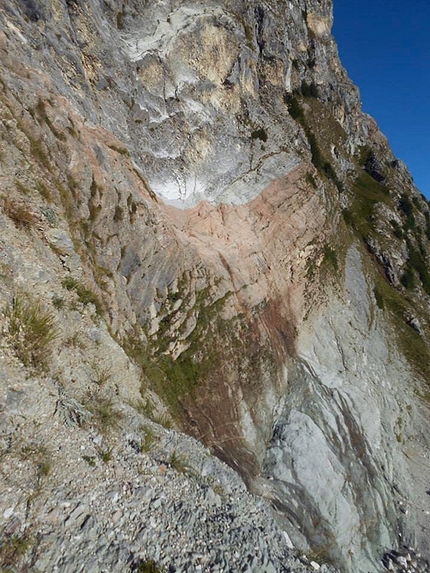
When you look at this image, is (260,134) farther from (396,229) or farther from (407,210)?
(407,210)

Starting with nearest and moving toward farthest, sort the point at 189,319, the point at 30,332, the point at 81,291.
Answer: the point at 30,332, the point at 81,291, the point at 189,319

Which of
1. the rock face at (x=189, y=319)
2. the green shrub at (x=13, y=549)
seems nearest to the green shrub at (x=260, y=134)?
the rock face at (x=189, y=319)

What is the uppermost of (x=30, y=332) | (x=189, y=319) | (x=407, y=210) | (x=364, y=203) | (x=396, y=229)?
(x=407, y=210)

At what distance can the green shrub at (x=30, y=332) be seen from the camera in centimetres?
636

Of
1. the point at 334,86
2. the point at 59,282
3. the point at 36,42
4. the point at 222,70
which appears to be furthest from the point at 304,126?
the point at 59,282

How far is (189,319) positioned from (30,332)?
9.42 metres

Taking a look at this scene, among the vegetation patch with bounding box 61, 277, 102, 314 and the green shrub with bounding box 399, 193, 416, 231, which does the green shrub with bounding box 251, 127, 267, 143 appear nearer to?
the vegetation patch with bounding box 61, 277, 102, 314

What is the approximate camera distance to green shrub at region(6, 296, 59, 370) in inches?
250

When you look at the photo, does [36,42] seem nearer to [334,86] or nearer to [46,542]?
[46,542]

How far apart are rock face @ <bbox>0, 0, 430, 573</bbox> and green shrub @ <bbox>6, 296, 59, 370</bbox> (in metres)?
0.04

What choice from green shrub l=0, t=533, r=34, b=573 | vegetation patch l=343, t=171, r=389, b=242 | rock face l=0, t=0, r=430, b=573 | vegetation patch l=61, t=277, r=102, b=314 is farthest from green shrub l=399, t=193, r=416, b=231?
green shrub l=0, t=533, r=34, b=573

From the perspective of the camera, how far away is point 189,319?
15.7m

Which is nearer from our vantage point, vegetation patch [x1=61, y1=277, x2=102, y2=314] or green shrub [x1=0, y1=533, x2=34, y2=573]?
green shrub [x1=0, y1=533, x2=34, y2=573]

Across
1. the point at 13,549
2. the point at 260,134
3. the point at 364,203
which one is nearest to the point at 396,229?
the point at 364,203
